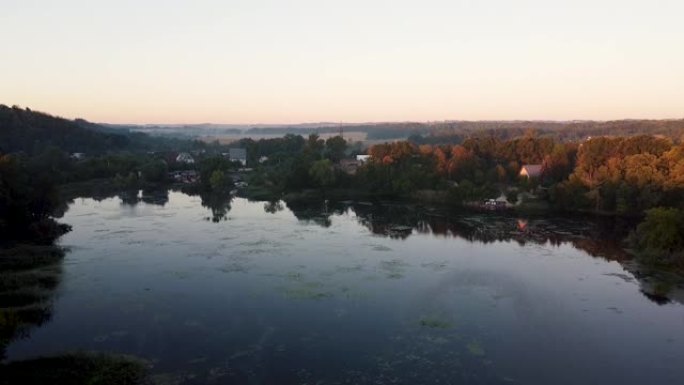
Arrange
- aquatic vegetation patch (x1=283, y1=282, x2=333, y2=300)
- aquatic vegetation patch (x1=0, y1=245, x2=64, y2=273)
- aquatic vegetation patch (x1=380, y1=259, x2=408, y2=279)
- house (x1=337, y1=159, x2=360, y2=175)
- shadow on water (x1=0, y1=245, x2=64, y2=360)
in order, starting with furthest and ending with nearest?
house (x1=337, y1=159, x2=360, y2=175) < aquatic vegetation patch (x1=0, y1=245, x2=64, y2=273) < aquatic vegetation patch (x1=380, y1=259, x2=408, y2=279) < aquatic vegetation patch (x1=283, y1=282, x2=333, y2=300) < shadow on water (x1=0, y1=245, x2=64, y2=360)

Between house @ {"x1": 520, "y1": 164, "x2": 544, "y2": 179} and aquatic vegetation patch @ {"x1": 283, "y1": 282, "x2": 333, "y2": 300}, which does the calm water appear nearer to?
aquatic vegetation patch @ {"x1": 283, "y1": 282, "x2": 333, "y2": 300}

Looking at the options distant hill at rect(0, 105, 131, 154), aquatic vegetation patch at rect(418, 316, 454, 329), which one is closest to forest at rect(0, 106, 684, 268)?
distant hill at rect(0, 105, 131, 154)

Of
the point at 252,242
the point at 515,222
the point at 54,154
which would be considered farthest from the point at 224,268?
the point at 54,154

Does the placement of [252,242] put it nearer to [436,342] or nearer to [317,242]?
[317,242]

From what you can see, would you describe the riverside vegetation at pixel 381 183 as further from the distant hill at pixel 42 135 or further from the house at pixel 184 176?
Answer: the house at pixel 184 176

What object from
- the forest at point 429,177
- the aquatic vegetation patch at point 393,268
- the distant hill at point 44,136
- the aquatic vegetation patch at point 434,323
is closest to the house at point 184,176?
the forest at point 429,177
